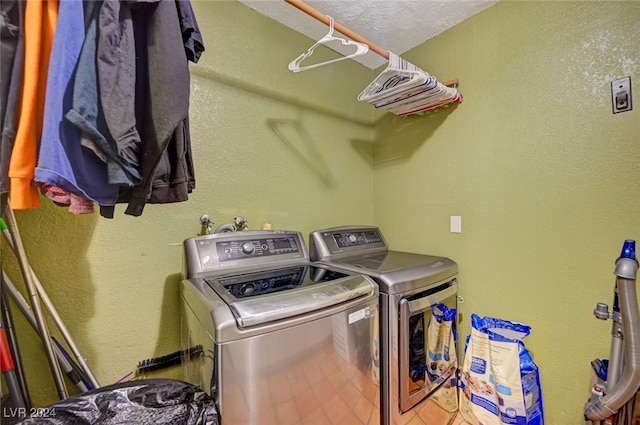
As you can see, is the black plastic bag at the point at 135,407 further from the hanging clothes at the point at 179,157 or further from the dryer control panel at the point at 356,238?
the dryer control panel at the point at 356,238

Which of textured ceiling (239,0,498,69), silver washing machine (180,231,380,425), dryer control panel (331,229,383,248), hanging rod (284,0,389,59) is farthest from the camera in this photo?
dryer control panel (331,229,383,248)

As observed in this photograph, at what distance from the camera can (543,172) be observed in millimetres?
1357

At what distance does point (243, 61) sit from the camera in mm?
1595

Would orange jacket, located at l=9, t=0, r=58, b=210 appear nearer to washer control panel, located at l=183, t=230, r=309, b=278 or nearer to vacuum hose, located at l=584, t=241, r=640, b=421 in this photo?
washer control panel, located at l=183, t=230, r=309, b=278

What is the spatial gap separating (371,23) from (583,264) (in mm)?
1708

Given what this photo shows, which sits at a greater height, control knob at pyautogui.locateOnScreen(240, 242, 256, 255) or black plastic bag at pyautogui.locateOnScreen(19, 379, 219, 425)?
control knob at pyautogui.locateOnScreen(240, 242, 256, 255)

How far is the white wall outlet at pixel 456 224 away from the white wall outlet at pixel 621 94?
806mm

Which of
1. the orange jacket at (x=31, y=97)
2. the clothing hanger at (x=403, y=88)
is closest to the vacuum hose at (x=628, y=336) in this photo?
the clothing hanger at (x=403, y=88)

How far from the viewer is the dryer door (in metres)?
1.18

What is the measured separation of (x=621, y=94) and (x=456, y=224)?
2.93 feet

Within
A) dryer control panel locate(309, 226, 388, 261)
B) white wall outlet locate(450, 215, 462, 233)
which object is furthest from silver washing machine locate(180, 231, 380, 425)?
white wall outlet locate(450, 215, 462, 233)

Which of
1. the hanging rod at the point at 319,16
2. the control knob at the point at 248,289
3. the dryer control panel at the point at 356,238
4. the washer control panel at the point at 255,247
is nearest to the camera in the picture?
the control knob at the point at 248,289

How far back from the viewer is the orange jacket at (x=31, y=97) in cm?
62

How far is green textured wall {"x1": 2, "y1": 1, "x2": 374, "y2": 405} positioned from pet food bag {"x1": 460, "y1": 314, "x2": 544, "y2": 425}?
3.67 feet
